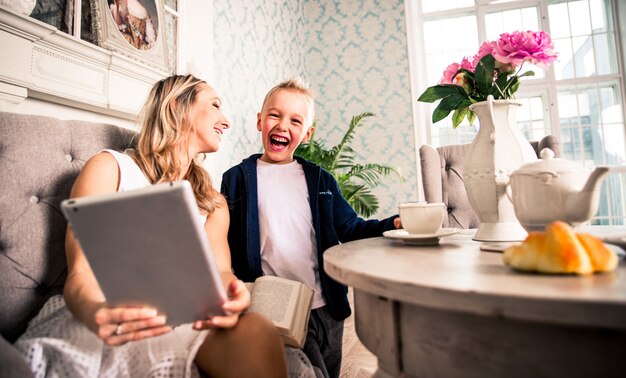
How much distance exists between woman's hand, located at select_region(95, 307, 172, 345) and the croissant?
0.56 m

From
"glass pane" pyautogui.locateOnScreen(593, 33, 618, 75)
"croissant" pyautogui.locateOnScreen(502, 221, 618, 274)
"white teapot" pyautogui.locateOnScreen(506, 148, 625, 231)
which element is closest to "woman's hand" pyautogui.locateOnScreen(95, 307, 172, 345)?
"croissant" pyautogui.locateOnScreen(502, 221, 618, 274)

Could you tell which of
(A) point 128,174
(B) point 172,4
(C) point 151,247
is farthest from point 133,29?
(C) point 151,247

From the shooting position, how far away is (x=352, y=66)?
170 inches

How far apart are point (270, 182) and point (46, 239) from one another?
0.70m

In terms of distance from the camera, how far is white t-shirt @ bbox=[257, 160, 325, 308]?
→ 124 cm

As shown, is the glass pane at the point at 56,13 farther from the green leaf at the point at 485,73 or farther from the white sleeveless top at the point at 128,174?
the green leaf at the point at 485,73

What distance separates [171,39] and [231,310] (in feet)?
→ 6.38

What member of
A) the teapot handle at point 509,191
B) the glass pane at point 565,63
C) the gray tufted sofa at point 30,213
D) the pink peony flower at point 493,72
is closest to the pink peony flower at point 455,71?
the pink peony flower at point 493,72

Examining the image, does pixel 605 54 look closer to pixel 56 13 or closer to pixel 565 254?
pixel 565 254

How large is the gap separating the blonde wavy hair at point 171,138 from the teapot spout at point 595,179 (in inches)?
37.6

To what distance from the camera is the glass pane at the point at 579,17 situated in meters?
3.98

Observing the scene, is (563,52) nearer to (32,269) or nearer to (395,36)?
(395,36)

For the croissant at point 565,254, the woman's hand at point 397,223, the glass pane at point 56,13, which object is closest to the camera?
the croissant at point 565,254

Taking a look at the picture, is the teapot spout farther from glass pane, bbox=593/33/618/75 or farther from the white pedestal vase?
glass pane, bbox=593/33/618/75
